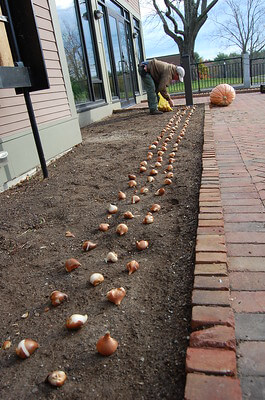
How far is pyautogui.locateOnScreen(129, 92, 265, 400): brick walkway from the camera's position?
1013 millimetres

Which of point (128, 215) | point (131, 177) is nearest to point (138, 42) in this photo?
point (131, 177)

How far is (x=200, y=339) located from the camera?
1157 millimetres

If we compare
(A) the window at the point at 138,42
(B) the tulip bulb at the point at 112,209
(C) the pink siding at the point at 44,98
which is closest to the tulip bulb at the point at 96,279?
(B) the tulip bulb at the point at 112,209

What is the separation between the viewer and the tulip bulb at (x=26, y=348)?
48.1 inches

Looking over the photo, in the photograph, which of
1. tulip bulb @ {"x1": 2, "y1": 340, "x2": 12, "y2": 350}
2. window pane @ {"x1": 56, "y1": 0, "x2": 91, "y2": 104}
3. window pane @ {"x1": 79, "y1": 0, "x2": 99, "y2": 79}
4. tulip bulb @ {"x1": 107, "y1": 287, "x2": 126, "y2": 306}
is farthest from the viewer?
window pane @ {"x1": 79, "y1": 0, "x2": 99, "y2": 79}

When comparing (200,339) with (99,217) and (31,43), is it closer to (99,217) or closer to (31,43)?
(99,217)

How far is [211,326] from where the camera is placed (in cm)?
121

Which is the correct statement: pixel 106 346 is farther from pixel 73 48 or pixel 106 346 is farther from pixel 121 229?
pixel 73 48

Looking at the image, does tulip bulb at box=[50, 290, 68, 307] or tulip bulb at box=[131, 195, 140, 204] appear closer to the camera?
tulip bulb at box=[50, 290, 68, 307]

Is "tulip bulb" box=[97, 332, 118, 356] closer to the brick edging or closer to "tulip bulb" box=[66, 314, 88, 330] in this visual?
Answer: "tulip bulb" box=[66, 314, 88, 330]

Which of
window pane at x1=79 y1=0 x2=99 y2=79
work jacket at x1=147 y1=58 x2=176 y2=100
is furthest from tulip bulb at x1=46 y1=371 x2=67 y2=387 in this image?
window pane at x1=79 y1=0 x2=99 y2=79

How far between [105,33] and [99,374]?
10244 mm

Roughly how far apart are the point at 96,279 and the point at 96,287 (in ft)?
0.13

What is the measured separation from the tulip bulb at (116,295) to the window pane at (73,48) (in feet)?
21.0
